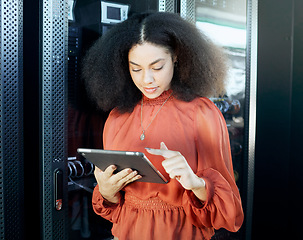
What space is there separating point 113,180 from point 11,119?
67 centimetres

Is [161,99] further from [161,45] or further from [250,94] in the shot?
[250,94]

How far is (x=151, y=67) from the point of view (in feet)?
4.67

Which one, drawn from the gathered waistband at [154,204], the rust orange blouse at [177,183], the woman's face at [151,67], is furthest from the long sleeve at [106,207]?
the woman's face at [151,67]

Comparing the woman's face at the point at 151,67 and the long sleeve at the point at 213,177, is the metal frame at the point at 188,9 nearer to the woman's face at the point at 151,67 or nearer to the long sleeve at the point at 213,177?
the woman's face at the point at 151,67

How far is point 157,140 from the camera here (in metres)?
1.44

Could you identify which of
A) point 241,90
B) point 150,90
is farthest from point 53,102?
point 241,90

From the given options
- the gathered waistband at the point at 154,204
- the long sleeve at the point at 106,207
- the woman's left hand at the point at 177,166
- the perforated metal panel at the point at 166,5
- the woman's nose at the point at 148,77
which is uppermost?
the perforated metal panel at the point at 166,5

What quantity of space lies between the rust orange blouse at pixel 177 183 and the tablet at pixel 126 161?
155 millimetres

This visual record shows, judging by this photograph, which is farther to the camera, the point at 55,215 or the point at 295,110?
the point at 295,110

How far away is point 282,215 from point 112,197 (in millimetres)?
2223

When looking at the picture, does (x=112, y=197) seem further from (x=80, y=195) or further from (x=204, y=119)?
(x=204, y=119)

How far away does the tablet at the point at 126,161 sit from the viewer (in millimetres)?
1155

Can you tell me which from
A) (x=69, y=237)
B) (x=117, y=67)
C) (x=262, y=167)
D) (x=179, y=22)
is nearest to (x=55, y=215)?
(x=69, y=237)

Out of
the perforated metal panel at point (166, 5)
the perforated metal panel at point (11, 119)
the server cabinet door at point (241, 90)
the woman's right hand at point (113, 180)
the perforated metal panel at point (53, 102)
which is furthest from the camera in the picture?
the server cabinet door at point (241, 90)
